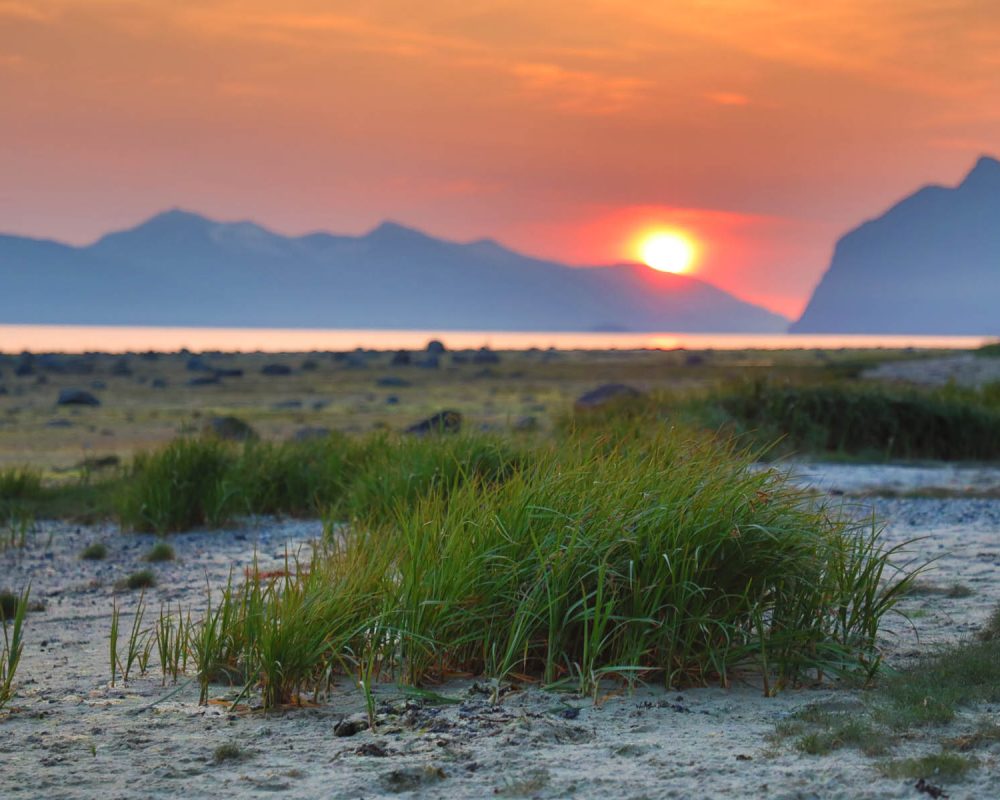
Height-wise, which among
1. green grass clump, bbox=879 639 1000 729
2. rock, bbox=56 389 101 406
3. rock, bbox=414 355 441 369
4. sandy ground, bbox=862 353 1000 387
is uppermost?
sandy ground, bbox=862 353 1000 387

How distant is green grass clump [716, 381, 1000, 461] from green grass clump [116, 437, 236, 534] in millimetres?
7700

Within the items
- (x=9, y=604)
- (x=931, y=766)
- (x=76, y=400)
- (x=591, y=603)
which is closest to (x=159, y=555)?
(x=9, y=604)

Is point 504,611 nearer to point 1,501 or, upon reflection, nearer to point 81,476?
point 1,501

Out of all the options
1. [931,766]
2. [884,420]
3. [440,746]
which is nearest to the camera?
[931,766]

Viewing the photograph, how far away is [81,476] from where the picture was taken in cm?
1431

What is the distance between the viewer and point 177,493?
1155 cm

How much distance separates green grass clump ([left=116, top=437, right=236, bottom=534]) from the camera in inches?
451

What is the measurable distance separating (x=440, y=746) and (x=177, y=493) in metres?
7.67

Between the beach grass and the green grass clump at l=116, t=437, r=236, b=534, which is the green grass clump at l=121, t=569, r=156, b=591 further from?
the beach grass

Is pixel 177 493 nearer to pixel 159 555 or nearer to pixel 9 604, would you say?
pixel 159 555

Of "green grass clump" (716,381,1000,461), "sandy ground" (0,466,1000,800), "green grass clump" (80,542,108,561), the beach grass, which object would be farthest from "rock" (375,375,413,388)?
the beach grass

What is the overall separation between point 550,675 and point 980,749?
177 centimetres

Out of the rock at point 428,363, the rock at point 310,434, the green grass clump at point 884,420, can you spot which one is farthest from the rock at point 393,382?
the green grass clump at point 884,420

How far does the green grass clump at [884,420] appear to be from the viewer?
1670 cm
